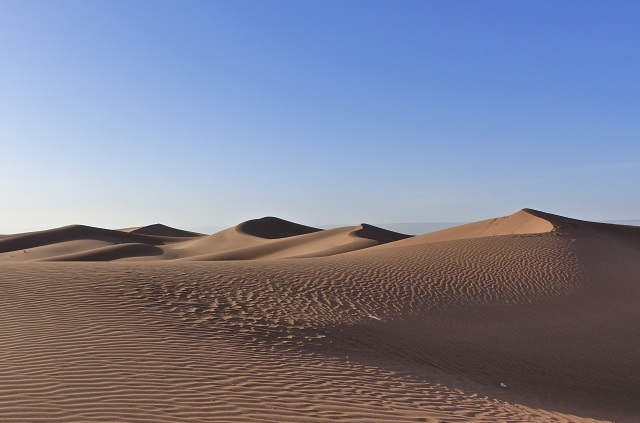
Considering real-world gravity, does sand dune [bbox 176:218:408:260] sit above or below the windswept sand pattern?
above

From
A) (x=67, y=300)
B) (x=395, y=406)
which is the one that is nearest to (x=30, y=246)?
(x=67, y=300)

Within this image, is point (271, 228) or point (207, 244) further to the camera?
point (271, 228)

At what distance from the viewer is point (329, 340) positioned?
9594 millimetres

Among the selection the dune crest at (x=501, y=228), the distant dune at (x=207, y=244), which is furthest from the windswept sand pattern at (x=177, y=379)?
the distant dune at (x=207, y=244)

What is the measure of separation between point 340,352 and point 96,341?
4268 mm

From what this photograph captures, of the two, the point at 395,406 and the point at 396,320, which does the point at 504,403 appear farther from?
the point at 396,320

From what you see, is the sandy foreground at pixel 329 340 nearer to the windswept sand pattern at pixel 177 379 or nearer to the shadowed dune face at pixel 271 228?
the windswept sand pattern at pixel 177 379

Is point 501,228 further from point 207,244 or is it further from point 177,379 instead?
point 207,244

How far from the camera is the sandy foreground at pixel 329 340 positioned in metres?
5.97

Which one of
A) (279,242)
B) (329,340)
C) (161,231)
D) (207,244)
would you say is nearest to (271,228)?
(207,244)

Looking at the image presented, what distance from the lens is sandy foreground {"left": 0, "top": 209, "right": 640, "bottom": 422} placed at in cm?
597

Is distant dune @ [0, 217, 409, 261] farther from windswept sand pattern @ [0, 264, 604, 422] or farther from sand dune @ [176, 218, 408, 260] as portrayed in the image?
windswept sand pattern @ [0, 264, 604, 422]

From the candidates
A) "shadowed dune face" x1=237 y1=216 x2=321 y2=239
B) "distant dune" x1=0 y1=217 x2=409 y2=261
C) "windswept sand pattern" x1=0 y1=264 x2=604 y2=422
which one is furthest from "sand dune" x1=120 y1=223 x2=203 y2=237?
"windswept sand pattern" x1=0 y1=264 x2=604 y2=422

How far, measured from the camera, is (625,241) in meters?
27.4
